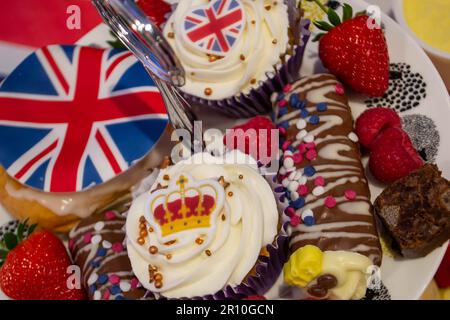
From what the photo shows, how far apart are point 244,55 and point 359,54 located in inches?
16.0

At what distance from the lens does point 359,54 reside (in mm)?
2131

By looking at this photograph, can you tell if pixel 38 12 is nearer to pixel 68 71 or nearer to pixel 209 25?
pixel 68 71

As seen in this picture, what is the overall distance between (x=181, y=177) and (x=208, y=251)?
0.88 feet

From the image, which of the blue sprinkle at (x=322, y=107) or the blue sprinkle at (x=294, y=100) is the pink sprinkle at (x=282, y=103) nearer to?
the blue sprinkle at (x=294, y=100)

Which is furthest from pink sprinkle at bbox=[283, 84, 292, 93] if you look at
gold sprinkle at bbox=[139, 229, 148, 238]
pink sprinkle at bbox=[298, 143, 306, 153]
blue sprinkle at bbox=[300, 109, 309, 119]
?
gold sprinkle at bbox=[139, 229, 148, 238]

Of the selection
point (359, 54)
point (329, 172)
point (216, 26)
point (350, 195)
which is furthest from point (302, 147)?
point (216, 26)

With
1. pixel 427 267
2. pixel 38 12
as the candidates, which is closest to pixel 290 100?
pixel 427 267

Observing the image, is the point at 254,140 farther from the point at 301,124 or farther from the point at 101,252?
the point at 101,252

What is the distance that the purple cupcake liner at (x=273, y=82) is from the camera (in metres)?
2.23

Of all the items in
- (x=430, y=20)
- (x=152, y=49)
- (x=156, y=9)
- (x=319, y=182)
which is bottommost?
(x=319, y=182)

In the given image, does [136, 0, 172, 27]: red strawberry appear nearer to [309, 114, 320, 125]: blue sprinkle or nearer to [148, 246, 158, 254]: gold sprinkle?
[309, 114, 320, 125]: blue sprinkle

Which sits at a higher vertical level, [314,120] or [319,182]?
[314,120]

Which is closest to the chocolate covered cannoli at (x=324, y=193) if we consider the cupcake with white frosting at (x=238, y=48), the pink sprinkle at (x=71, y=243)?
the cupcake with white frosting at (x=238, y=48)
